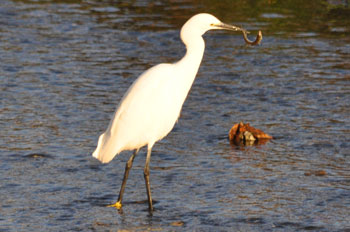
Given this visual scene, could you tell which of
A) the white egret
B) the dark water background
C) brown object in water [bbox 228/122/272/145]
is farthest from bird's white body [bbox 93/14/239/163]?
brown object in water [bbox 228/122/272/145]

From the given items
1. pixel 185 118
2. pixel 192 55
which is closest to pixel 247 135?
pixel 185 118

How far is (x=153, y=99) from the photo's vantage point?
269 inches

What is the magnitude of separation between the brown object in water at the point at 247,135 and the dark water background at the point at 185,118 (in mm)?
129

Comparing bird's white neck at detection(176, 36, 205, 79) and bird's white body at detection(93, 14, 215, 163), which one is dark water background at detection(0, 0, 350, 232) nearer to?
bird's white body at detection(93, 14, 215, 163)

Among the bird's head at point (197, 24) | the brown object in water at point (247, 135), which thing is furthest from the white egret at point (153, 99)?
the brown object in water at point (247, 135)

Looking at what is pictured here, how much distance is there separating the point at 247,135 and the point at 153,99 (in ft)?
6.66

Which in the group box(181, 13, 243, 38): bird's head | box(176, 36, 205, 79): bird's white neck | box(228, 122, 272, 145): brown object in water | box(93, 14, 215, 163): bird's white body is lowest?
box(228, 122, 272, 145): brown object in water

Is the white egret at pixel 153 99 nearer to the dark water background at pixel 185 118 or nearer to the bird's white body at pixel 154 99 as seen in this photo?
the bird's white body at pixel 154 99

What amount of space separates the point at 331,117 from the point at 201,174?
2452 mm

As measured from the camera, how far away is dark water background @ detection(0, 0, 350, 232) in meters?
6.64

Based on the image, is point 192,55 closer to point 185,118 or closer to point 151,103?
point 151,103

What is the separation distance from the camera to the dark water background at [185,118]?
664cm

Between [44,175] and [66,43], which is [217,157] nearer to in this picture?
[44,175]

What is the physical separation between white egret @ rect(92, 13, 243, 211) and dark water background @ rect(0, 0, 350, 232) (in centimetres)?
53
